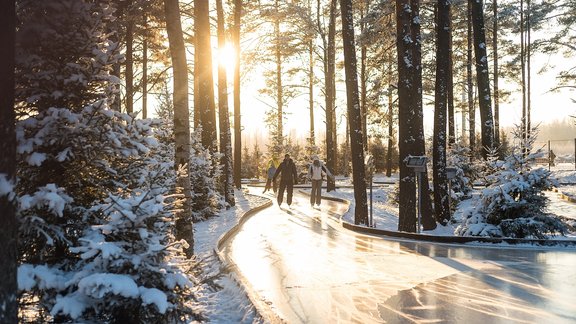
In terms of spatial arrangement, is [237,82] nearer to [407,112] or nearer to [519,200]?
[407,112]

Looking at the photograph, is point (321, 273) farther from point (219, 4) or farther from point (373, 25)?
point (219, 4)

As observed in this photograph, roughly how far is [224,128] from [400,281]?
17084 millimetres

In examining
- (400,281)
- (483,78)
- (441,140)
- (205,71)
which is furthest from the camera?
(205,71)

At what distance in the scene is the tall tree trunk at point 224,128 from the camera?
21794mm

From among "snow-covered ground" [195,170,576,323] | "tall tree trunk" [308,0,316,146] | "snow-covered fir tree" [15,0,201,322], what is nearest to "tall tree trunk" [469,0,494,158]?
"snow-covered ground" [195,170,576,323]

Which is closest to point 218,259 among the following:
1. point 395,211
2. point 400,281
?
point 400,281

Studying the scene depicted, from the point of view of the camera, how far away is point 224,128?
2431 centimetres

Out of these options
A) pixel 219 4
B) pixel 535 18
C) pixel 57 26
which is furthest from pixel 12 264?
pixel 535 18

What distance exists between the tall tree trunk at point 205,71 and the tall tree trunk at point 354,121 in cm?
423

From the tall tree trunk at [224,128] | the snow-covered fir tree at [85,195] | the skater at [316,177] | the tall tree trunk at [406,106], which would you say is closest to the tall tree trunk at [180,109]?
the snow-covered fir tree at [85,195]

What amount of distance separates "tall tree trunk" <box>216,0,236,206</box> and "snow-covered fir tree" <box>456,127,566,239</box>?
1148 centimetres

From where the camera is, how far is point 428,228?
1554cm

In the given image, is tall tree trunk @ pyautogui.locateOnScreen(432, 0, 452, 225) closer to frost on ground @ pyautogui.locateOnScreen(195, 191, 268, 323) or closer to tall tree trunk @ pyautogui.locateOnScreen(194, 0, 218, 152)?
tall tree trunk @ pyautogui.locateOnScreen(194, 0, 218, 152)

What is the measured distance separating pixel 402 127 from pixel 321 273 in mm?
6540
